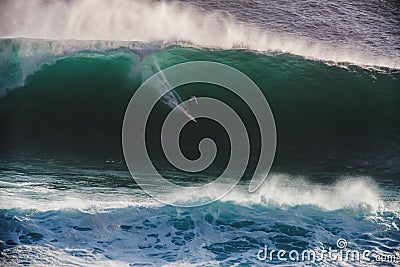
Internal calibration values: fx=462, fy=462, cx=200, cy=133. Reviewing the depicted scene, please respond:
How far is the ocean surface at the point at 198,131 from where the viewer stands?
3256mm

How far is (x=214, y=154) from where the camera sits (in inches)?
149

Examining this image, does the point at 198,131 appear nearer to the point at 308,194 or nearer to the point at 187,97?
the point at 187,97

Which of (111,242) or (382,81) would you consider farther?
(382,81)

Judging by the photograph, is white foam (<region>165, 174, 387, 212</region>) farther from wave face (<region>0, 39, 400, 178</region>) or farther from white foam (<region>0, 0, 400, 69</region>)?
white foam (<region>0, 0, 400, 69</region>)

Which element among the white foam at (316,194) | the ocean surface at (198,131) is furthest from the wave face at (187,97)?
the white foam at (316,194)

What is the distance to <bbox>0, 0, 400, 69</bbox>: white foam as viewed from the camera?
3.49m

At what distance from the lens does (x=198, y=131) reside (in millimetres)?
3818

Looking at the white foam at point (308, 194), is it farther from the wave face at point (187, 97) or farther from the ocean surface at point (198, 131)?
the wave face at point (187, 97)

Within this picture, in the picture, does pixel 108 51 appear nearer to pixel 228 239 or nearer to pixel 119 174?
pixel 119 174

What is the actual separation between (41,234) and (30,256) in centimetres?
20

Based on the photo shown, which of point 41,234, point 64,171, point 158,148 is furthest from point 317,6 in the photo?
point 41,234

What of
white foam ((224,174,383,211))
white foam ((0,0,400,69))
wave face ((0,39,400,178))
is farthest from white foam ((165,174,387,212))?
white foam ((0,0,400,69))

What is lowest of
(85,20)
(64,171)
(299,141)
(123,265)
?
(123,265)

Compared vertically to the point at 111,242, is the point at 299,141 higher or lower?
higher
